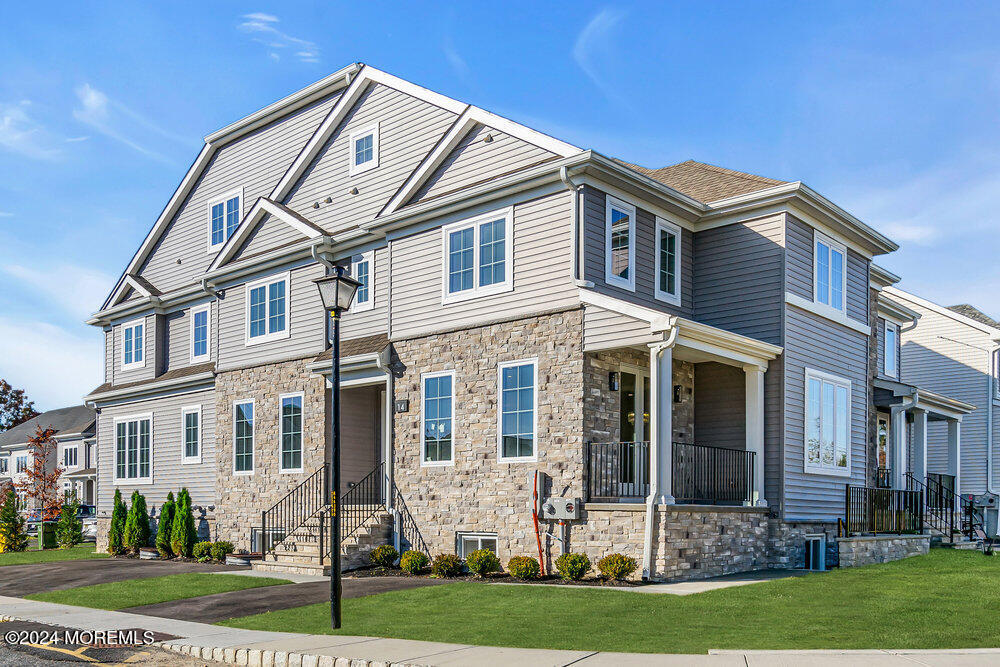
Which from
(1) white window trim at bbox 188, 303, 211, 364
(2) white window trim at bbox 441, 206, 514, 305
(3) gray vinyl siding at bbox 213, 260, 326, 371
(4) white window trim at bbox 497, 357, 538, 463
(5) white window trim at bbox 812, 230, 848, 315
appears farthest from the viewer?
(1) white window trim at bbox 188, 303, 211, 364

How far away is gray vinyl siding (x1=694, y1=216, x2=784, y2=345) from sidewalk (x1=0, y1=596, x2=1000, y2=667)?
9190 mm

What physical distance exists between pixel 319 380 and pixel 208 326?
603 centimetres

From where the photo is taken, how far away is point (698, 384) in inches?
697

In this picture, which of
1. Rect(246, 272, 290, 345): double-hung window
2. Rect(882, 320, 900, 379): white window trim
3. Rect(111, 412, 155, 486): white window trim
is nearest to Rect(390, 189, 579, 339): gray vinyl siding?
Rect(246, 272, 290, 345): double-hung window

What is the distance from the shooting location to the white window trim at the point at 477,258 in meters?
16.4

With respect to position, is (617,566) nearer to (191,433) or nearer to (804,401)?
(804,401)

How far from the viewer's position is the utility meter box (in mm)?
14594

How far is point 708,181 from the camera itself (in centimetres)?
1944

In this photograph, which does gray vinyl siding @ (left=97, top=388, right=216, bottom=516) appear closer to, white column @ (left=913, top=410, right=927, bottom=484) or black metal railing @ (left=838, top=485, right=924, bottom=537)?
black metal railing @ (left=838, top=485, right=924, bottom=537)

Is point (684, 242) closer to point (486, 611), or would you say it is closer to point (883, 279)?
point (883, 279)

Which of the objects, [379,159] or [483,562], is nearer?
[483,562]

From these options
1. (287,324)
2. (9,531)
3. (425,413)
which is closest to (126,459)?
(9,531)

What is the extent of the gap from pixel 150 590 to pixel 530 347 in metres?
7.55

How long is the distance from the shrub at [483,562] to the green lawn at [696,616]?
1021mm
